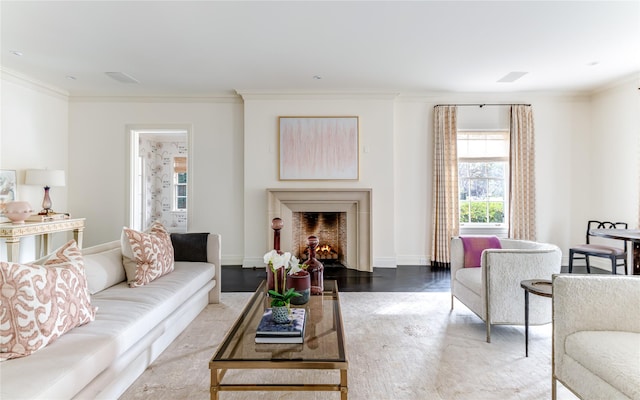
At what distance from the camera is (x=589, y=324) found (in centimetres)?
170

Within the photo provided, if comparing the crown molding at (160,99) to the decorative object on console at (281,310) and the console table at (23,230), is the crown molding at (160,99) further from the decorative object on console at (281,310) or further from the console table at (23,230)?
the decorative object on console at (281,310)

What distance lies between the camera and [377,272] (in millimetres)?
4906

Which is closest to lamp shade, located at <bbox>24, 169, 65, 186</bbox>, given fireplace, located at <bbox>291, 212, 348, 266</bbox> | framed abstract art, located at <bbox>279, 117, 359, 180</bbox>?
framed abstract art, located at <bbox>279, 117, 359, 180</bbox>

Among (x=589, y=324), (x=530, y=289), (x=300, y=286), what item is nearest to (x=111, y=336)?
(x=300, y=286)

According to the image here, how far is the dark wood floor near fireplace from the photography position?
407 centimetres

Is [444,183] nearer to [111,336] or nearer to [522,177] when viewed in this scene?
[522,177]

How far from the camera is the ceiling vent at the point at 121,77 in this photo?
173 inches

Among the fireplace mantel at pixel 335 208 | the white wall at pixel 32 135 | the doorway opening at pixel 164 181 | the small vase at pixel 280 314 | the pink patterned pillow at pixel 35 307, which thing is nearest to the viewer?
the pink patterned pillow at pixel 35 307

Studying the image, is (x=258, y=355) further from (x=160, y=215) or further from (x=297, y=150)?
(x=160, y=215)

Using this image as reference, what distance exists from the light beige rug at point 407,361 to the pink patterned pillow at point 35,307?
590 mm

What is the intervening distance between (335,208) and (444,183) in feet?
5.70

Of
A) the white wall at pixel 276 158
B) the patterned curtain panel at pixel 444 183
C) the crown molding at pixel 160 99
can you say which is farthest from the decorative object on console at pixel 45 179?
the patterned curtain panel at pixel 444 183

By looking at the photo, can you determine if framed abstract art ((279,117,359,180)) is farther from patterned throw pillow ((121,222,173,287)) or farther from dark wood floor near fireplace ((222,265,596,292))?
patterned throw pillow ((121,222,173,287))

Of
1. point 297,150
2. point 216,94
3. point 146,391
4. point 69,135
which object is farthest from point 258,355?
point 69,135
